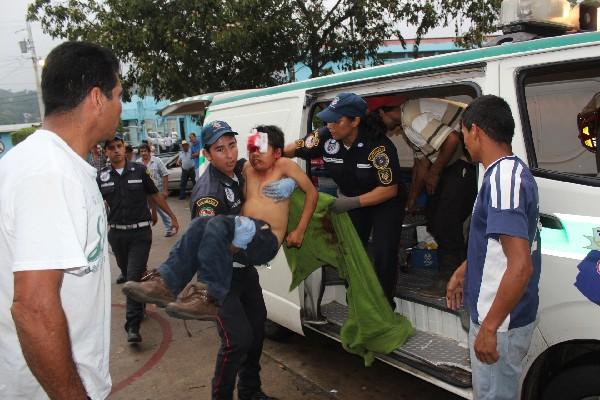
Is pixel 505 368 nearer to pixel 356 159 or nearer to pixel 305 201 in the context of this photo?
pixel 305 201

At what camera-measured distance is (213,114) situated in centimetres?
481

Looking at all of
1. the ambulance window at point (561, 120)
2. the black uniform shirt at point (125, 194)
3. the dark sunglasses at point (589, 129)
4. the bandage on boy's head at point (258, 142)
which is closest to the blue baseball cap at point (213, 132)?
the bandage on boy's head at point (258, 142)

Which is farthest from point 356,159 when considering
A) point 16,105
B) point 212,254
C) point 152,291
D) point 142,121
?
point 16,105

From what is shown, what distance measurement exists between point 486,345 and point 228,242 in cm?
147

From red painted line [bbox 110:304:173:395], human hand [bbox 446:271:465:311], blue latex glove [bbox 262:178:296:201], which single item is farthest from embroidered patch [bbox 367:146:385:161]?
red painted line [bbox 110:304:173:395]

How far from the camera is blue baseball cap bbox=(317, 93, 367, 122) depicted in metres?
3.25

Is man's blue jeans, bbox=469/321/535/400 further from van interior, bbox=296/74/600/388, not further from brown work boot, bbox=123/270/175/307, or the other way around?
brown work boot, bbox=123/270/175/307

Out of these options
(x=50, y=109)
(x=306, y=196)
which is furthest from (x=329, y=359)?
(x=50, y=109)

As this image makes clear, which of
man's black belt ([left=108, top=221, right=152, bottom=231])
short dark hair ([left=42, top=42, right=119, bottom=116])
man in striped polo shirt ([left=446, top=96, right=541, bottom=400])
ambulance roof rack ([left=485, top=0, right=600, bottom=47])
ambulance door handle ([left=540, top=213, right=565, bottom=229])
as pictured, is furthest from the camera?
man's black belt ([left=108, top=221, right=152, bottom=231])

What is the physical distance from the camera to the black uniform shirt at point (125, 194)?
15.0ft

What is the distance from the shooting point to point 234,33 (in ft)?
31.7

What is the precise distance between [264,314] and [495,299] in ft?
5.53

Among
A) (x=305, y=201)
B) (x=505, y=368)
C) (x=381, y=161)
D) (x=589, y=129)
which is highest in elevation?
(x=589, y=129)

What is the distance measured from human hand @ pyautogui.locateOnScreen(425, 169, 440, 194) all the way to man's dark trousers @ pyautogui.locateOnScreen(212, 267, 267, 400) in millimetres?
1820
